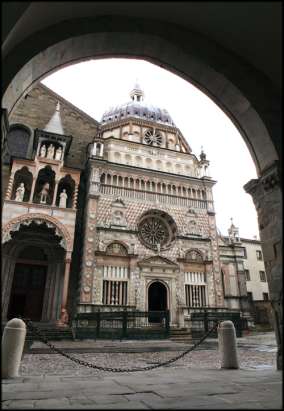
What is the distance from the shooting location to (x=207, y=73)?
166 inches

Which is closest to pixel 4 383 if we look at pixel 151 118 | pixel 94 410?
pixel 94 410

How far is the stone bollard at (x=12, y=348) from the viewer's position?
471 cm

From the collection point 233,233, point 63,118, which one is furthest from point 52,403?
point 233,233

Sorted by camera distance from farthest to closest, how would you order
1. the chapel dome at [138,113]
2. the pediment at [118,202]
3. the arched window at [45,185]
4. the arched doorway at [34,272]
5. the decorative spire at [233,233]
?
the chapel dome at [138,113] < the decorative spire at [233,233] < the pediment at [118,202] < the arched window at [45,185] < the arched doorway at [34,272]

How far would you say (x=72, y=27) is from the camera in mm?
3879

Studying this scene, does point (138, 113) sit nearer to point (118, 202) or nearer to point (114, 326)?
point (118, 202)

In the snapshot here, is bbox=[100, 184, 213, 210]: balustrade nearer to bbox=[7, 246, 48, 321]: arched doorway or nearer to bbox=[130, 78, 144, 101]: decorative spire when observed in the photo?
bbox=[7, 246, 48, 321]: arched doorway

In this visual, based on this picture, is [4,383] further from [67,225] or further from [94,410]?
[67,225]

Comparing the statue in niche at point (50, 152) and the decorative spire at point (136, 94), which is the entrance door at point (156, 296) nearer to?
the statue in niche at point (50, 152)

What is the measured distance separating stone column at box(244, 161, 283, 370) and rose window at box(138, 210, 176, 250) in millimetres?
16958

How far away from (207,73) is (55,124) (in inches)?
788

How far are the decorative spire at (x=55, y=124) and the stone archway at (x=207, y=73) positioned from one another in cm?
1828

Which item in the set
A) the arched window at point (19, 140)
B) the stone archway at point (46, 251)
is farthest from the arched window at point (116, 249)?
the arched window at point (19, 140)

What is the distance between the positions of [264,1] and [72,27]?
252 cm
